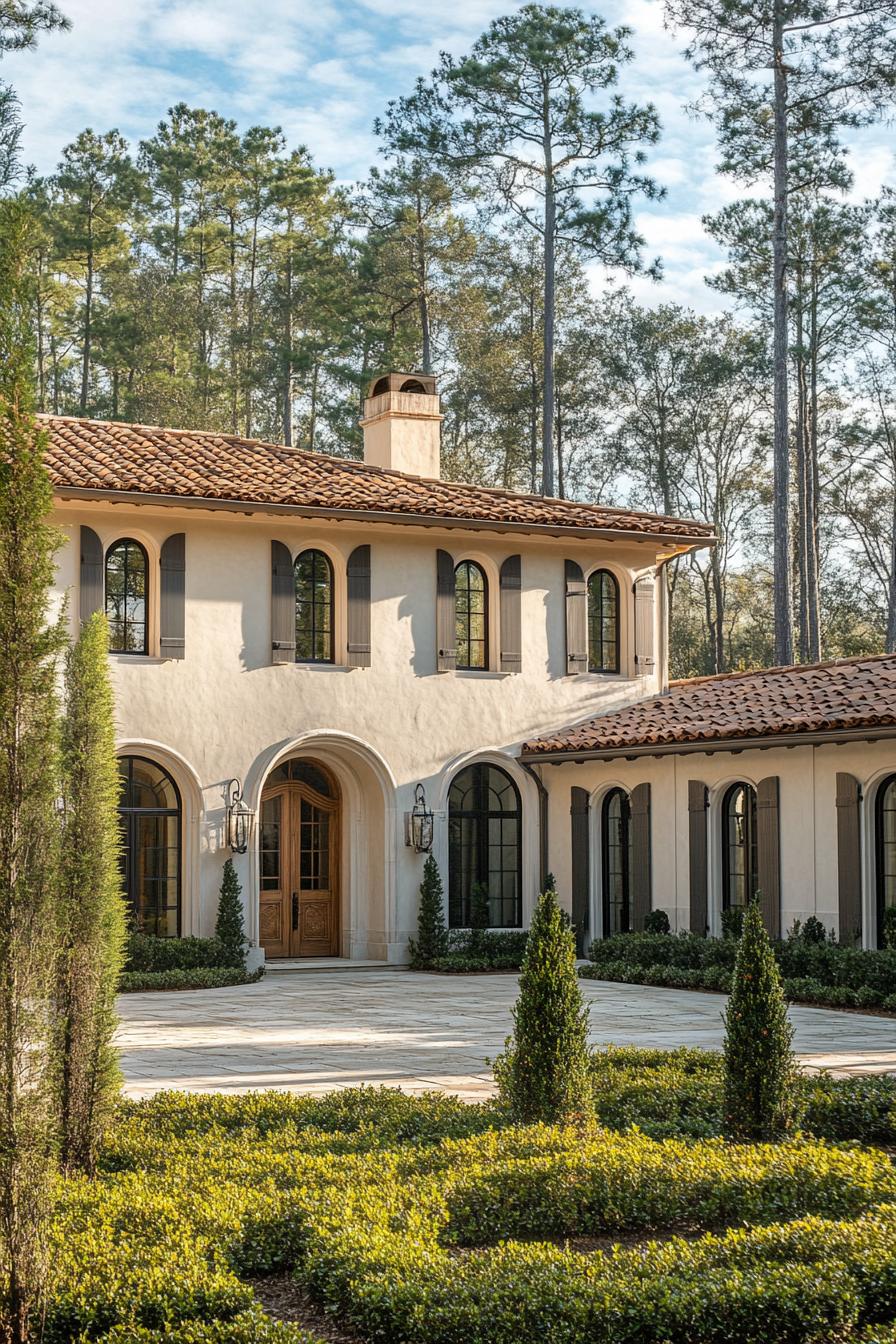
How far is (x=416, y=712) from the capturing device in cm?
2125

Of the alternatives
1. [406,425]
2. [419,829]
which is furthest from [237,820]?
[406,425]

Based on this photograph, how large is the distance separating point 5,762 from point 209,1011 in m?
11.2

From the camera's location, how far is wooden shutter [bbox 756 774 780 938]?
18156mm

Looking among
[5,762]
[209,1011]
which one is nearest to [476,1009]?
[209,1011]

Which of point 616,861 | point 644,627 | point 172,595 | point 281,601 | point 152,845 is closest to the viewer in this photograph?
point 172,595

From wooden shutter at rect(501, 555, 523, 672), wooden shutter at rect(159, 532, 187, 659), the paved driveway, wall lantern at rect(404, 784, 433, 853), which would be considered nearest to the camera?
the paved driveway

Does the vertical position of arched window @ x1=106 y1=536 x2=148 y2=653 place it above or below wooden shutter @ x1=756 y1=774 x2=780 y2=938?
above

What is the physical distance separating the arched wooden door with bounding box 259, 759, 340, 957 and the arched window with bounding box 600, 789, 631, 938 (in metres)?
3.77

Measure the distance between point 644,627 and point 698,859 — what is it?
4.52 m

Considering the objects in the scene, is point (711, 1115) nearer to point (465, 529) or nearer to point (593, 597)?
point (465, 529)

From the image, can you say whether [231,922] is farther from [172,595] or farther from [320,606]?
[320,606]

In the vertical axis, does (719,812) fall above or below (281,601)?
below

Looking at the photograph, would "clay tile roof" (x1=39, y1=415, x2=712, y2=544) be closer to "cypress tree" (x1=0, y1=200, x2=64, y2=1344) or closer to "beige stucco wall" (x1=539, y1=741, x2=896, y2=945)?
"beige stucco wall" (x1=539, y1=741, x2=896, y2=945)

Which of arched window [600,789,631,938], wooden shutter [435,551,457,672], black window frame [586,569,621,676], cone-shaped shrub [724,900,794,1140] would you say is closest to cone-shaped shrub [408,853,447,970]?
arched window [600,789,631,938]
